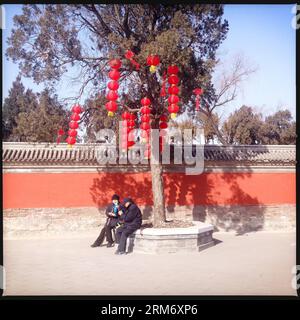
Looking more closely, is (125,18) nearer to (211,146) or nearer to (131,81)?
(131,81)

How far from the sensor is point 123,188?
12039mm

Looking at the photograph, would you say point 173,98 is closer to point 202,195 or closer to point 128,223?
point 128,223

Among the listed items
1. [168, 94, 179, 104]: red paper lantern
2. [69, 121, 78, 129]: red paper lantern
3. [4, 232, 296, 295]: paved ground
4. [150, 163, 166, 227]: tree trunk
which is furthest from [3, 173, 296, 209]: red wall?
[168, 94, 179, 104]: red paper lantern

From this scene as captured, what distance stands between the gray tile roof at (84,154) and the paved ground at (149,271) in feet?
8.39

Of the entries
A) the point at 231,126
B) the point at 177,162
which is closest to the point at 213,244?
the point at 177,162

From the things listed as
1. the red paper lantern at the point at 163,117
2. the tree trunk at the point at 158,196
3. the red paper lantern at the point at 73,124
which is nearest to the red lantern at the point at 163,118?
the red paper lantern at the point at 163,117

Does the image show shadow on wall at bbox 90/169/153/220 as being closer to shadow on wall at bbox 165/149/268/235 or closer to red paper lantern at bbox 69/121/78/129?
shadow on wall at bbox 165/149/268/235

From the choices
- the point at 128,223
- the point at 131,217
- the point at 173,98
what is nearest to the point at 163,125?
the point at 173,98

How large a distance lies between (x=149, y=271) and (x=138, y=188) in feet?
16.3

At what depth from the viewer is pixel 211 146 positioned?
12977 millimetres

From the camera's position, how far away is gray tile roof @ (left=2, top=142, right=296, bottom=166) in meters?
11.7

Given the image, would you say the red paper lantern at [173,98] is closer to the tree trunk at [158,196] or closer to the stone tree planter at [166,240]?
the tree trunk at [158,196]

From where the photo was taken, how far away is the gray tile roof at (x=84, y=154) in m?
11.7

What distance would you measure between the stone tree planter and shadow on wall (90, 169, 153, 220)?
10.4 feet
